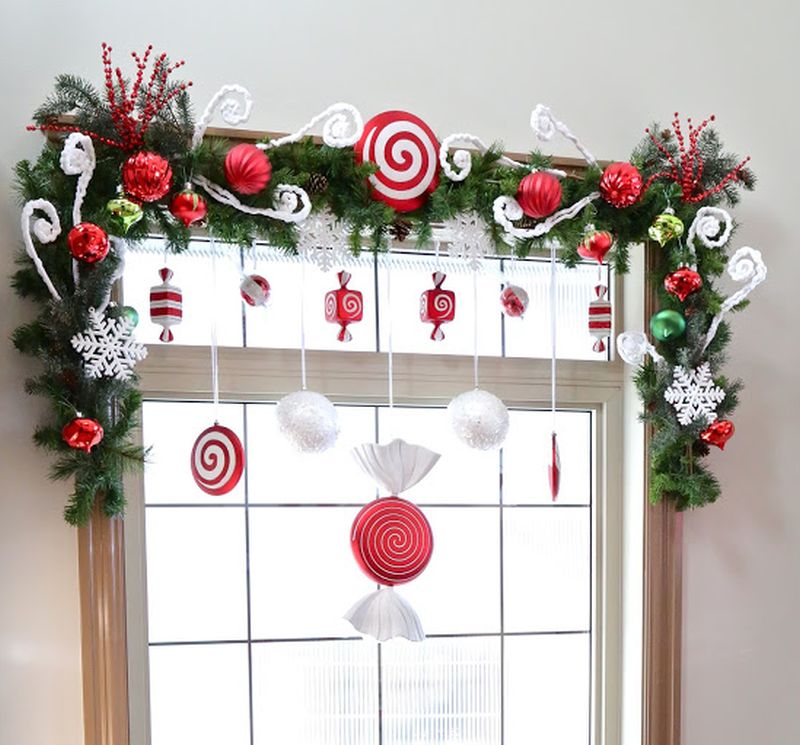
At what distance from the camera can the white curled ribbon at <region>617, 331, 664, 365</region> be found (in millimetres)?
2105

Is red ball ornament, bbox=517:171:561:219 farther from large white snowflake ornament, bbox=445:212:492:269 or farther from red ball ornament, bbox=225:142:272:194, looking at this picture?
red ball ornament, bbox=225:142:272:194

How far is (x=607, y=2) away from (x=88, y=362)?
1.44 m

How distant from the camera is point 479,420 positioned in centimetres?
196

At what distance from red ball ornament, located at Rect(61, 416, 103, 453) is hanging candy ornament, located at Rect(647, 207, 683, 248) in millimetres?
1223

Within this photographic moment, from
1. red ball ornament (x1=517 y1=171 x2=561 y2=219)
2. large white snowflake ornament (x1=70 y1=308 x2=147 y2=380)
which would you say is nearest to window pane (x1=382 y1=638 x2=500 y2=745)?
large white snowflake ornament (x1=70 y1=308 x2=147 y2=380)

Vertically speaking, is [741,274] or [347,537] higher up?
[741,274]

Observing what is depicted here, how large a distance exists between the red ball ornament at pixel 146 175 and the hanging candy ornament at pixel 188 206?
4cm

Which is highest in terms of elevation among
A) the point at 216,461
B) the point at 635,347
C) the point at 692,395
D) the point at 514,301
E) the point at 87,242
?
the point at 87,242

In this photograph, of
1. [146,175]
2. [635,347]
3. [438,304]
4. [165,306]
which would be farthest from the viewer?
[635,347]

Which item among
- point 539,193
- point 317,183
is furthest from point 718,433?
point 317,183

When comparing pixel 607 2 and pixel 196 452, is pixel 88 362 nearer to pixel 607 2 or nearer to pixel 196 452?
pixel 196 452

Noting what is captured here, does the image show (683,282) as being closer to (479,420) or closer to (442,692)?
(479,420)

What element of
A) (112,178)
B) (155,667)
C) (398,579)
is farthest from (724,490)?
(112,178)

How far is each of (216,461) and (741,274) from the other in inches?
47.9
